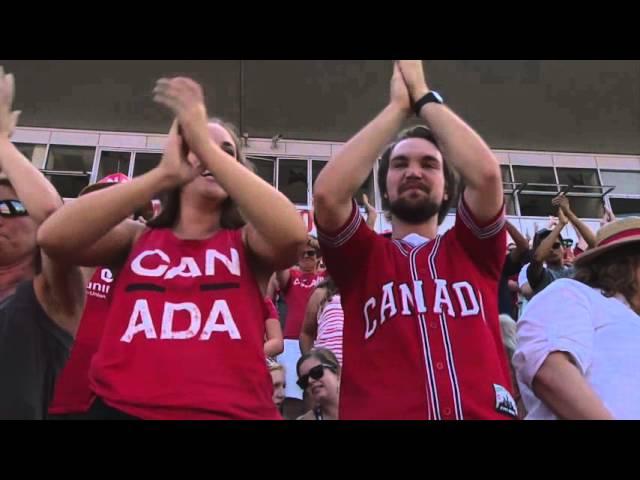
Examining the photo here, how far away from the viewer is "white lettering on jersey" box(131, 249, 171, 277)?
1854 mm

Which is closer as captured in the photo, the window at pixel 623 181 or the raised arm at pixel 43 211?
the raised arm at pixel 43 211

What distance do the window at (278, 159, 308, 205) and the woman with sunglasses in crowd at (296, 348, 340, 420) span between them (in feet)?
24.6

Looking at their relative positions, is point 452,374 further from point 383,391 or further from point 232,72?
point 232,72

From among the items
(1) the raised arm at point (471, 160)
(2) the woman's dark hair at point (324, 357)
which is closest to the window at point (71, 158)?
(2) the woman's dark hair at point (324, 357)

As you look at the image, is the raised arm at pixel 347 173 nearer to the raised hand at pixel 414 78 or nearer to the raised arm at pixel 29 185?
the raised hand at pixel 414 78

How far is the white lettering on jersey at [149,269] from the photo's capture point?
1854 millimetres

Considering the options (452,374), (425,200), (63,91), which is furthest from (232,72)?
(452,374)

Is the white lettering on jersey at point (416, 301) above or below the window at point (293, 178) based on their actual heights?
below

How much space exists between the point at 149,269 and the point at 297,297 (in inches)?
121

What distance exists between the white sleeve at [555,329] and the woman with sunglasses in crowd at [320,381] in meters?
1.71

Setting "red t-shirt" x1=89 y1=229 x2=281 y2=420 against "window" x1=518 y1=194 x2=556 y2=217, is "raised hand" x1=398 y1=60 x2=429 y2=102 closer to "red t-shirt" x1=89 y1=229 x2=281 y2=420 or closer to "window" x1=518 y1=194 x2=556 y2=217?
"red t-shirt" x1=89 y1=229 x2=281 y2=420

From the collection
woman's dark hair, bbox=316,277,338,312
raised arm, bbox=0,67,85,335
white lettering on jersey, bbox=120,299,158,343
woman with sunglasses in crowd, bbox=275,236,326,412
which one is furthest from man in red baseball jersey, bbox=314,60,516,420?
woman with sunglasses in crowd, bbox=275,236,326,412

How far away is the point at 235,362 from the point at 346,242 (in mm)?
651

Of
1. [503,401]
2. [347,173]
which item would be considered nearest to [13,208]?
[347,173]
